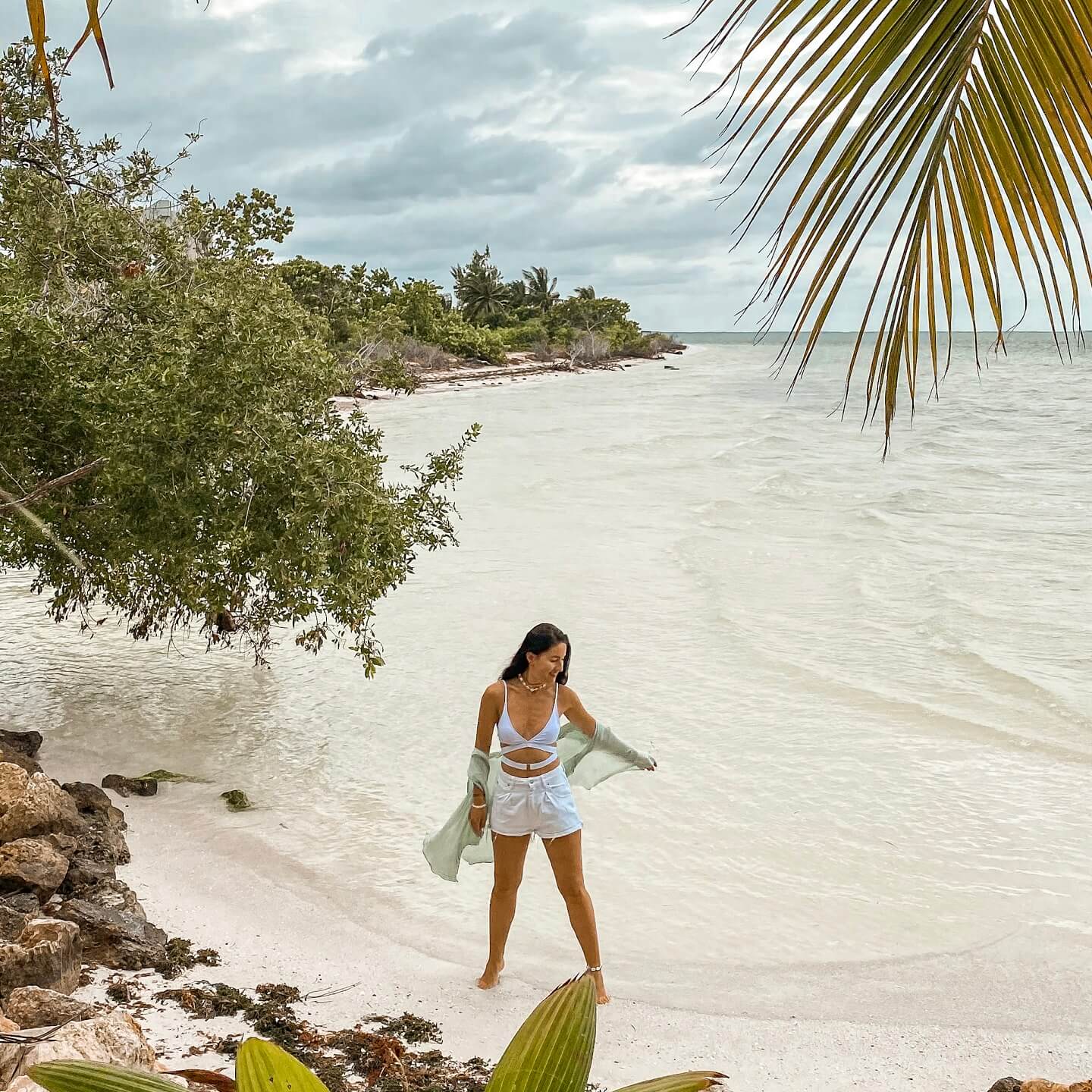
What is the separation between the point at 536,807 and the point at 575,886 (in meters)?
0.45

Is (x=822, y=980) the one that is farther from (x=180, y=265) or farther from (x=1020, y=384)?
(x=1020, y=384)

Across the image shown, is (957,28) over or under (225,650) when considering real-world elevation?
over

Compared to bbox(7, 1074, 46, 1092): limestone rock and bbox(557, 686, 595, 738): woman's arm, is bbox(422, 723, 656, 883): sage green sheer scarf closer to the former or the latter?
bbox(557, 686, 595, 738): woman's arm

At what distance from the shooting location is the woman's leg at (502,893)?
546 centimetres

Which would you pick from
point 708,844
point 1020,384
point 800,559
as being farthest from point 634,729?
point 1020,384

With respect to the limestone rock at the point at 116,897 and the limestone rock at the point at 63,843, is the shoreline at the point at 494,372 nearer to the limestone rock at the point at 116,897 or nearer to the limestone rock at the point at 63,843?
the limestone rock at the point at 63,843

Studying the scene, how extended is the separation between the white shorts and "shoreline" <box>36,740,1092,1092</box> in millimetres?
883

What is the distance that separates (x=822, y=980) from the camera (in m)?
6.07

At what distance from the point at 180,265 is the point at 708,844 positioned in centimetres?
606

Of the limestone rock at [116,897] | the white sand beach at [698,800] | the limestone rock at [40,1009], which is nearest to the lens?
the limestone rock at [40,1009]

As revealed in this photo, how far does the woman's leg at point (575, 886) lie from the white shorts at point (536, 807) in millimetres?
64

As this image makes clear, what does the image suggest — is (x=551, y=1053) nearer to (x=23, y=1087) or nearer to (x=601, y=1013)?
(x=23, y=1087)

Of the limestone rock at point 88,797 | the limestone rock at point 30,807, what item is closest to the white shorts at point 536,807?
the limestone rock at point 30,807

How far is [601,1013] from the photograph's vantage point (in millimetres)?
5582
